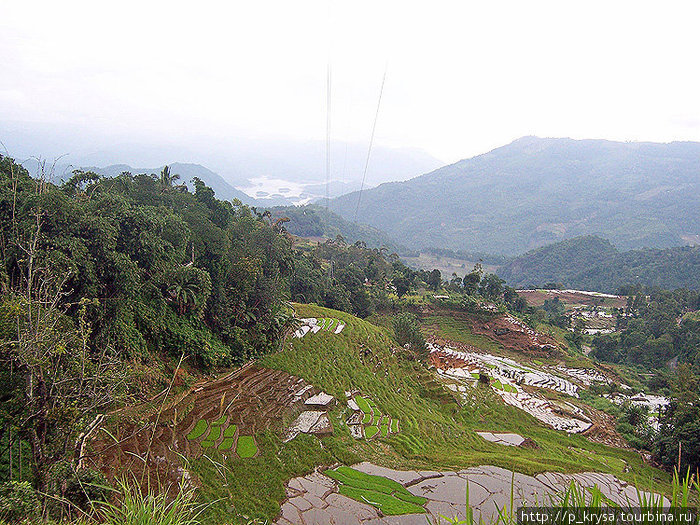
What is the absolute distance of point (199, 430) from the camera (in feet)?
35.5

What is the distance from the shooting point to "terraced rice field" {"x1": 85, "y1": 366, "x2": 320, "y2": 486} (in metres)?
8.94

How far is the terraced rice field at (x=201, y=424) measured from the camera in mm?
8938

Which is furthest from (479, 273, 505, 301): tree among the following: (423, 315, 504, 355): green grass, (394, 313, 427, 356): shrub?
(394, 313, 427, 356): shrub

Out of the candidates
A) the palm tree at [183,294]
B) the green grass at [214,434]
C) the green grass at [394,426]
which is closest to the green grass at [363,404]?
the green grass at [394,426]

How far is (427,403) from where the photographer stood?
1853cm

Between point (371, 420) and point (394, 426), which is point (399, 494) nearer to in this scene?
point (371, 420)

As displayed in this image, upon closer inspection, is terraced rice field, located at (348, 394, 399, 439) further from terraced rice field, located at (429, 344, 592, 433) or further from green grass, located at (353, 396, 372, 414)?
terraced rice field, located at (429, 344, 592, 433)

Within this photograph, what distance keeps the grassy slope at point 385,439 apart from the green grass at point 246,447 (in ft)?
0.61

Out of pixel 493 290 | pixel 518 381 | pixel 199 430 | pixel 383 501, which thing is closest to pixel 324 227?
pixel 493 290

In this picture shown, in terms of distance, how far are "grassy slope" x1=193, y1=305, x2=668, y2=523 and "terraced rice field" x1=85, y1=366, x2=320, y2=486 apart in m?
0.48

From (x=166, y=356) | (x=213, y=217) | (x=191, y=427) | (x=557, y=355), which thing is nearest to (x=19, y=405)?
(x=191, y=427)

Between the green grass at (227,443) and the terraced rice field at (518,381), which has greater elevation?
the green grass at (227,443)

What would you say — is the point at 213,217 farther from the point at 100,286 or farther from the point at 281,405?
the point at 281,405

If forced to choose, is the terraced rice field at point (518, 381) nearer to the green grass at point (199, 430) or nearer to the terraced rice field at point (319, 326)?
the terraced rice field at point (319, 326)
